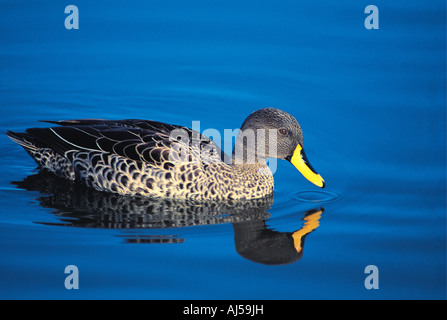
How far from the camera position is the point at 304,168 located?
9.25 m

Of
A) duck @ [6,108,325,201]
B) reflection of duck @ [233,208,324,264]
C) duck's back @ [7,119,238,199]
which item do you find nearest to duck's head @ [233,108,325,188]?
duck @ [6,108,325,201]

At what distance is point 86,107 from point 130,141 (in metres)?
2.79

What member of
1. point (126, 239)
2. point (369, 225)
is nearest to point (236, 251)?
point (126, 239)

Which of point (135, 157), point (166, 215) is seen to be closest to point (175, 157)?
point (135, 157)

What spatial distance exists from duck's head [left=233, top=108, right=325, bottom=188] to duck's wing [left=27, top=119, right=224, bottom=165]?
510mm

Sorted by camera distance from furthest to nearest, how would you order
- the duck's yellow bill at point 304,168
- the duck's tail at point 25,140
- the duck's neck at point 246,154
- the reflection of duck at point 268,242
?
the duck's tail at point 25,140 → the duck's neck at point 246,154 → the duck's yellow bill at point 304,168 → the reflection of duck at point 268,242

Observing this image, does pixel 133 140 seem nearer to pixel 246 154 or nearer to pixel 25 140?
pixel 246 154

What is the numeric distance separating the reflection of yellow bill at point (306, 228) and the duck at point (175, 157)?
0.54 metres

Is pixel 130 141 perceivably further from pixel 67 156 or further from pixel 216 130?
pixel 216 130

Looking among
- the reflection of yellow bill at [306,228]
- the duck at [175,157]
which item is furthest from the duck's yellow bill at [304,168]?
the reflection of yellow bill at [306,228]

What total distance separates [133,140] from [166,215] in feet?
3.74

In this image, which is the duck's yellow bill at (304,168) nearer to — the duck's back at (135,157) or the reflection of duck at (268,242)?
the reflection of duck at (268,242)

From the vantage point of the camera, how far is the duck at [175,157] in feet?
29.8

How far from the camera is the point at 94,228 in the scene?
826 centimetres
